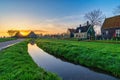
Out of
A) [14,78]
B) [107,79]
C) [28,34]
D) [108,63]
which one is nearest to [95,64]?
[108,63]

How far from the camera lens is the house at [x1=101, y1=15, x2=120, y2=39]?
5761 cm

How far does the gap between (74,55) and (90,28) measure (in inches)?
2428

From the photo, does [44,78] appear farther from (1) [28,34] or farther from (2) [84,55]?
(1) [28,34]

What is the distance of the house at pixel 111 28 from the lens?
57609 millimetres

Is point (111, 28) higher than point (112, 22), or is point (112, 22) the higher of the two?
point (112, 22)

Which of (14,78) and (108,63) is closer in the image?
(14,78)

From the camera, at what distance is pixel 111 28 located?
2370 inches

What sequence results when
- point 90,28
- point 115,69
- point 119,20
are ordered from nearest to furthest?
point 115,69 < point 119,20 < point 90,28

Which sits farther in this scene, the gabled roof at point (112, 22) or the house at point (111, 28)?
the gabled roof at point (112, 22)

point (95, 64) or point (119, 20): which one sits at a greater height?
point (119, 20)

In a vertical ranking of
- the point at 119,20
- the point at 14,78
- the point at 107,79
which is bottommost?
the point at 107,79

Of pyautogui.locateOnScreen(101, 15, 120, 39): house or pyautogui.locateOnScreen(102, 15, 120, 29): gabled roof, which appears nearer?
pyautogui.locateOnScreen(101, 15, 120, 39): house

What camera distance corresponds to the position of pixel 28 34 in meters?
165

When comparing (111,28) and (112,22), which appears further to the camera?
(112,22)
